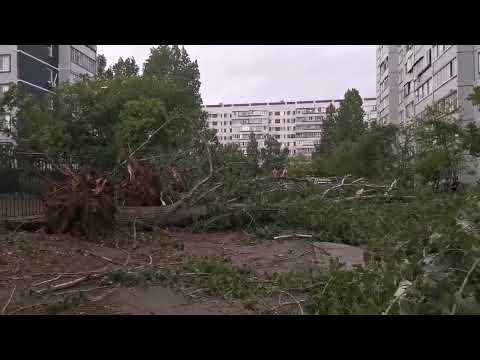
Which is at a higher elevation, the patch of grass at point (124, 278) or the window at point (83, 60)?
the window at point (83, 60)

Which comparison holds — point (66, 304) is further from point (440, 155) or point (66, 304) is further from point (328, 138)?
point (328, 138)

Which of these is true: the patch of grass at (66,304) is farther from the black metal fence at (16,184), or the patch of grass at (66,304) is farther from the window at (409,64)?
the window at (409,64)

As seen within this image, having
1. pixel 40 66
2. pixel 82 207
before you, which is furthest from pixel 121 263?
pixel 40 66

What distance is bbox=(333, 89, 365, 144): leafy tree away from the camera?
4200 centimetres

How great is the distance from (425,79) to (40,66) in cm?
2810

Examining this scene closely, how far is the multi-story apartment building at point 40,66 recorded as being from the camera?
34.2 meters

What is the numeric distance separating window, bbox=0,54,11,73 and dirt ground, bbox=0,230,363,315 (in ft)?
103

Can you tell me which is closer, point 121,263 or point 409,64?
point 121,263

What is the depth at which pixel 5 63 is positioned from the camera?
3428 centimetres

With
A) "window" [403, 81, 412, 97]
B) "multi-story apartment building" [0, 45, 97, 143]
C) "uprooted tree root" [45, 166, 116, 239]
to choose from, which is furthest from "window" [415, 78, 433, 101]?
"uprooted tree root" [45, 166, 116, 239]

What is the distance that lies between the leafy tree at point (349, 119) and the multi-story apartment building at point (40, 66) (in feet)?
67.1

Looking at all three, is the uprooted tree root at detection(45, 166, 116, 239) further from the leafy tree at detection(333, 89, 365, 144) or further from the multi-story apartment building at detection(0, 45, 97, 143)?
the leafy tree at detection(333, 89, 365, 144)

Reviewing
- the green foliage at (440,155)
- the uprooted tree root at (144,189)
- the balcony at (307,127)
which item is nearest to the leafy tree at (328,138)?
the green foliage at (440,155)

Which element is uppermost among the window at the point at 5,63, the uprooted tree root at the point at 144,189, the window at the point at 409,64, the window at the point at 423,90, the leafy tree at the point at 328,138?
the window at the point at 409,64
